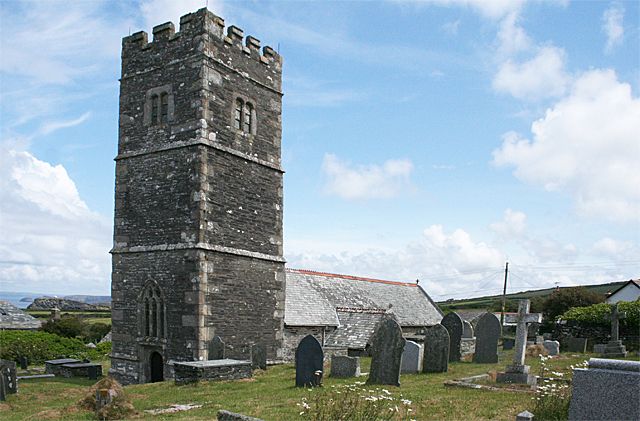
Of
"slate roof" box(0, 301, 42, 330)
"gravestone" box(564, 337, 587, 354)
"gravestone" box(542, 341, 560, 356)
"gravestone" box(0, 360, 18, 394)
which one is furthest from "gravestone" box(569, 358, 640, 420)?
"slate roof" box(0, 301, 42, 330)

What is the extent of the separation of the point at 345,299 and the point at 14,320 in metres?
22.8

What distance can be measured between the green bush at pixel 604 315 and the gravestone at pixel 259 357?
16627 mm

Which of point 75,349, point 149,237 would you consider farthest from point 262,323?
point 75,349

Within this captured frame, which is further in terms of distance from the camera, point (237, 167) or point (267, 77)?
point (267, 77)

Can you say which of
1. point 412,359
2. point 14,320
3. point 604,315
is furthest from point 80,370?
point 604,315

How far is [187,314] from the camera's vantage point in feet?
60.3

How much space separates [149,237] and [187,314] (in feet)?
10.5

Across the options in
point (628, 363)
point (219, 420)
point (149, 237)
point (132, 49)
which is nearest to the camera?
point (628, 363)

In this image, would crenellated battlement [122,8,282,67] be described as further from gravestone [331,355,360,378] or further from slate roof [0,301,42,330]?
slate roof [0,301,42,330]

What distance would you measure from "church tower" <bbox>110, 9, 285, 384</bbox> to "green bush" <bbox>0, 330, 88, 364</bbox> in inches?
420

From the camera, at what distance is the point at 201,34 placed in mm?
19516

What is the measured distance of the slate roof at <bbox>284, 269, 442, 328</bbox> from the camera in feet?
83.2

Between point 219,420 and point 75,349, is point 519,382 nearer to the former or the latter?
point 219,420

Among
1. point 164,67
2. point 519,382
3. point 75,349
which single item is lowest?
point 75,349
